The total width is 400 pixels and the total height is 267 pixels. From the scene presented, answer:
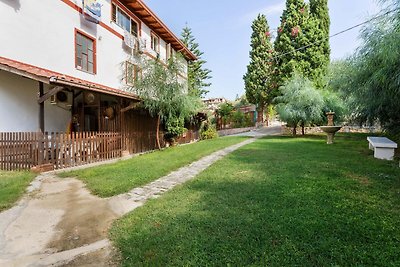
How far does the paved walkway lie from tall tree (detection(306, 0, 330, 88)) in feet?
71.0

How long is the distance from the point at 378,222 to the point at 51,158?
8.29 m

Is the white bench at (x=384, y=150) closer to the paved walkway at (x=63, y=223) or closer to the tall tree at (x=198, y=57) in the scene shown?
the paved walkway at (x=63, y=223)

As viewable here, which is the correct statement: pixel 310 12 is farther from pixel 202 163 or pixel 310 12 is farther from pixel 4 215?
pixel 4 215

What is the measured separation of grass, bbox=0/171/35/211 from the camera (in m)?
4.85

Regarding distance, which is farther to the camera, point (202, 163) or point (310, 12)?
point (310, 12)

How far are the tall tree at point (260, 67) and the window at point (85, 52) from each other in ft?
62.8

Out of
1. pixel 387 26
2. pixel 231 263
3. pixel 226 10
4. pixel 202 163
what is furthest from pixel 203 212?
pixel 226 10

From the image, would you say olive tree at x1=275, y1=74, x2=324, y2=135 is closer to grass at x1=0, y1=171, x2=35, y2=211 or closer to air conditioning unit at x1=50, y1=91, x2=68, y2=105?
air conditioning unit at x1=50, y1=91, x2=68, y2=105

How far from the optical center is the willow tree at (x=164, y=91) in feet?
39.7

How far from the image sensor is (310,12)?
25.7 meters

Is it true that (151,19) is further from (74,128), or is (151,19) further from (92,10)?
(74,128)

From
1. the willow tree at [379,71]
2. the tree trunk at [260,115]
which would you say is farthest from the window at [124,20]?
the tree trunk at [260,115]

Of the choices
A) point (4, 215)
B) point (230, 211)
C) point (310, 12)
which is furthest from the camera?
point (310, 12)

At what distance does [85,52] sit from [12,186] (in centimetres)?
816
